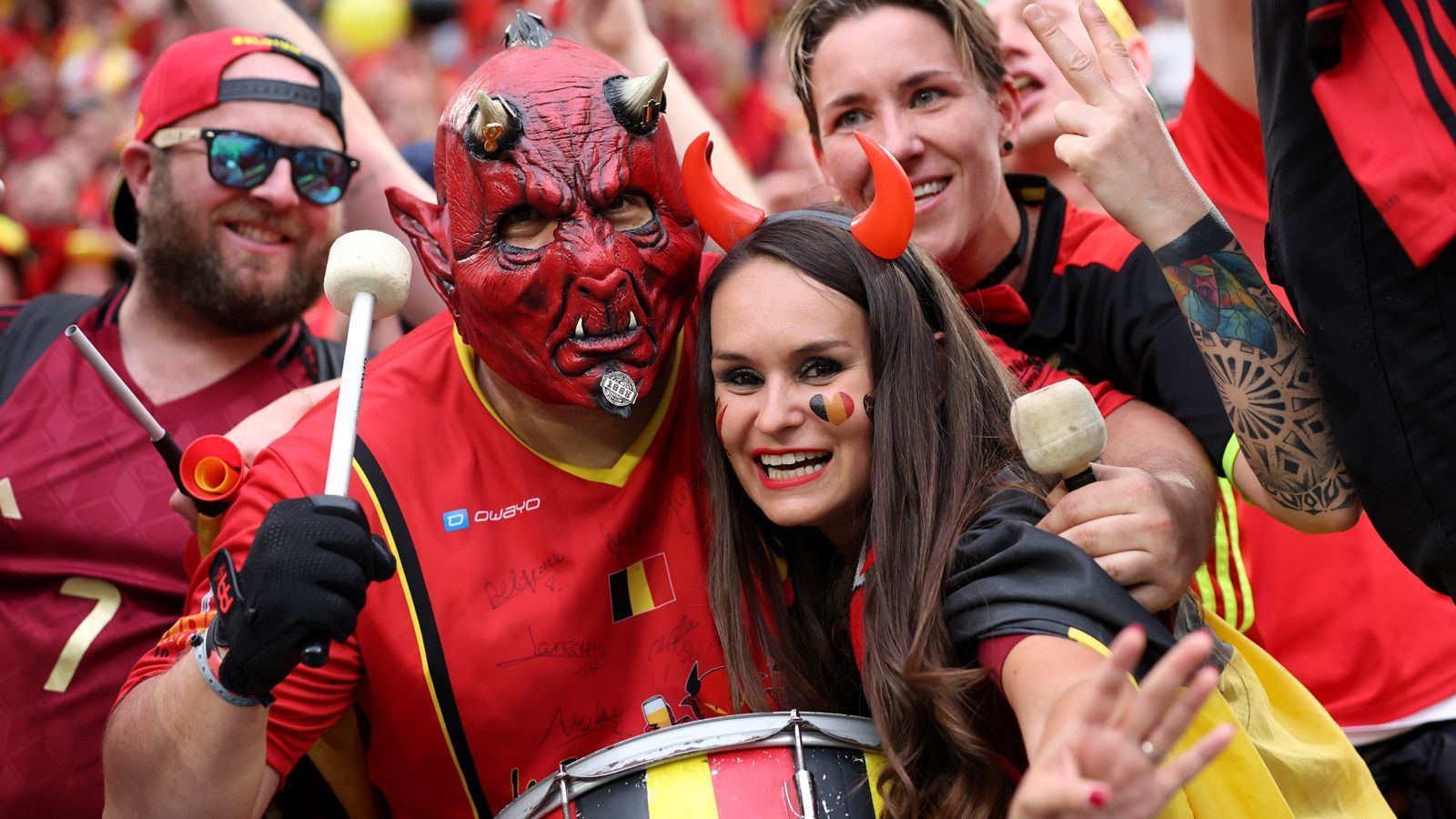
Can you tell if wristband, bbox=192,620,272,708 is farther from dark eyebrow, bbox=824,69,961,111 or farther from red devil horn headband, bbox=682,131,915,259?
dark eyebrow, bbox=824,69,961,111

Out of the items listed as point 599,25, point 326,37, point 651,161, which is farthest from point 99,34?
point 651,161

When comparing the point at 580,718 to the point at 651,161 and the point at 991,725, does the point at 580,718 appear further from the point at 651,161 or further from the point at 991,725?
the point at 651,161

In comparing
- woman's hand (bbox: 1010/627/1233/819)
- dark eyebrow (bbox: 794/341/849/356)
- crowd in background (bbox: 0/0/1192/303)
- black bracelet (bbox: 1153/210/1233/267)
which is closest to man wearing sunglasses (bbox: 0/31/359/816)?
dark eyebrow (bbox: 794/341/849/356)

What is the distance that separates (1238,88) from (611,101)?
1700 mm

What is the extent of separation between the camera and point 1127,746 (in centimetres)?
180

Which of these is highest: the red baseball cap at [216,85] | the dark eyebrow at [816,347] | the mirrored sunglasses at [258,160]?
the red baseball cap at [216,85]

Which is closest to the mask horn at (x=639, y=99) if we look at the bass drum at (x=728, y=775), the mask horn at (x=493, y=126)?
the mask horn at (x=493, y=126)

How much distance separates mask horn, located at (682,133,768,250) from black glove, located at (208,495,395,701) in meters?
0.98

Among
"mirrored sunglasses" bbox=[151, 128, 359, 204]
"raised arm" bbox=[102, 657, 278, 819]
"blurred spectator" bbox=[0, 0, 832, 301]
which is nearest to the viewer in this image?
"raised arm" bbox=[102, 657, 278, 819]

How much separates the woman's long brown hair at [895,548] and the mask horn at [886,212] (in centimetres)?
3

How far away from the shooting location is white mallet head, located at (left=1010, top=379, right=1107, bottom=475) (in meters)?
2.39

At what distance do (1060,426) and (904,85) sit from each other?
52.0 inches

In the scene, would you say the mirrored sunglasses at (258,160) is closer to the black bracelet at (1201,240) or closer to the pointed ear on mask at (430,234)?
the pointed ear on mask at (430,234)

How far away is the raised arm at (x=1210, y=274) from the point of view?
2.42m
